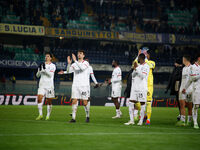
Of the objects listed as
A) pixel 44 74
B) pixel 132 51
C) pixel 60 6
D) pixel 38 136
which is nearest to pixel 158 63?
pixel 132 51

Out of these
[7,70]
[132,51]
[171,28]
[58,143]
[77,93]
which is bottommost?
[58,143]

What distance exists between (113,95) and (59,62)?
21.9 meters

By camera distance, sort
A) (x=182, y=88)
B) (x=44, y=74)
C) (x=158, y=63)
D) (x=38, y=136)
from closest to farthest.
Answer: (x=38, y=136)
(x=182, y=88)
(x=44, y=74)
(x=158, y=63)

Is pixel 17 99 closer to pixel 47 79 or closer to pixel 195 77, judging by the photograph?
pixel 47 79

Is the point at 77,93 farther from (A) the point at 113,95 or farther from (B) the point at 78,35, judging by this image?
(B) the point at 78,35

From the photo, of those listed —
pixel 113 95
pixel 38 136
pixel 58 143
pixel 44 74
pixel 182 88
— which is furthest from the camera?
pixel 113 95

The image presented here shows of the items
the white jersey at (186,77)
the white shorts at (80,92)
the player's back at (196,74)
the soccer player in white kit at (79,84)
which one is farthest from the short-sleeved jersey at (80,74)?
the player's back at (196,74)

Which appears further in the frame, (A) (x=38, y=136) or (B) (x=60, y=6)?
(B) (x=60, y=6)

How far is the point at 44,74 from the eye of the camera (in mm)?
13781

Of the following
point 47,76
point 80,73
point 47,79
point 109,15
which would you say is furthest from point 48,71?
point 109,15

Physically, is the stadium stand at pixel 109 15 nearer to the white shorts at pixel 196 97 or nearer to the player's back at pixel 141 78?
the player's back at pixel 141 78

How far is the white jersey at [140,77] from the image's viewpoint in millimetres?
11961

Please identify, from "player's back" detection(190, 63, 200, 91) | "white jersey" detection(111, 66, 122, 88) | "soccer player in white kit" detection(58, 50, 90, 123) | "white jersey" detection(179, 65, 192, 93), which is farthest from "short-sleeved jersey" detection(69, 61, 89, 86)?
"white jersey" detection(111, 66, 122, 88)

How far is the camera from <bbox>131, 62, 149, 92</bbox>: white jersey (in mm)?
11961
